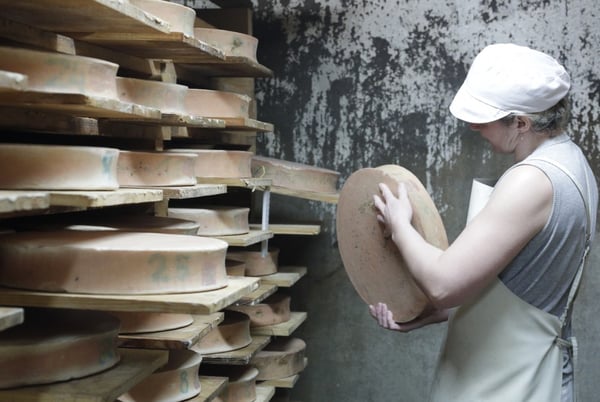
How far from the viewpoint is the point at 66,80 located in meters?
2.00

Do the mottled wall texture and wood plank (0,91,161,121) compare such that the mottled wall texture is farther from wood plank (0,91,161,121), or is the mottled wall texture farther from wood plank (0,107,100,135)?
wood plank (0,91,161,121)

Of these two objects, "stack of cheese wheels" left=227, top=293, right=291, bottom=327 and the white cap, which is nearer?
the white cap

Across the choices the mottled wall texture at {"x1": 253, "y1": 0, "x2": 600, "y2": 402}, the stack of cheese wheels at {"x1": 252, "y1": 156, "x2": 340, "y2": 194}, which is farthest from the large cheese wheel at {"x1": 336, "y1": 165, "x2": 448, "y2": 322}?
the mottled wall texture at {"x1": 253, "y1": 0, "x2": 600, "y2": 402}

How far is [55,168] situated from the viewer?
199 centimetres

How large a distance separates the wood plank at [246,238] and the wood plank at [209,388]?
0.63 meters

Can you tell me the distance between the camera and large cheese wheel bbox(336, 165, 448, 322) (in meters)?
2.34

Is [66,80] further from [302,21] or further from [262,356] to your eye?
[302,21]

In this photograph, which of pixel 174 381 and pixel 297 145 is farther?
pixel 297 145

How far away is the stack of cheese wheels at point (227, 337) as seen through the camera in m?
3.35

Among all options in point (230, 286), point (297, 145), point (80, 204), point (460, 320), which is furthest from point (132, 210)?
point (297, 145)

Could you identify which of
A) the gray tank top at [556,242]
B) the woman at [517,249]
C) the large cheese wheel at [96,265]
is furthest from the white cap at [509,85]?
the large cheese wheel at [96,265]

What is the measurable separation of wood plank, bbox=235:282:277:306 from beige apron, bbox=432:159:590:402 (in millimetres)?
1298

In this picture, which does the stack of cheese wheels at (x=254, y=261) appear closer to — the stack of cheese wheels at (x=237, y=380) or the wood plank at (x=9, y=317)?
the stack of cheese wheels at (x=237, y=380)

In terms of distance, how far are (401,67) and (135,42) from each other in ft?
7.04
